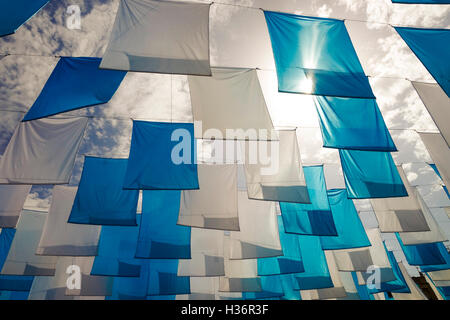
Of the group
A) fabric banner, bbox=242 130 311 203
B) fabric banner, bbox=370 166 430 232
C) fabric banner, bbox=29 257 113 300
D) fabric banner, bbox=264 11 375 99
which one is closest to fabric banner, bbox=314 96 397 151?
fabric banner, bbox=264 11 375 99

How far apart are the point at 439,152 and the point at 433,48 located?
10.6 feet

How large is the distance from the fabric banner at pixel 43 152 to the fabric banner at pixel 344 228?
24.8ft

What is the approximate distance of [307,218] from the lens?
7012 millimetres

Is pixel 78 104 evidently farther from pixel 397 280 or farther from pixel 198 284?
pixel 397 280

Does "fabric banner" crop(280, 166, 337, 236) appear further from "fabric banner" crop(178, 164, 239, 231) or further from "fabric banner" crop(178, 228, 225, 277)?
"fabric banner" crop(178, 228, 225, 277)

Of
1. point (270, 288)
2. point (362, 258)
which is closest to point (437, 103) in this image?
point (362, 258)

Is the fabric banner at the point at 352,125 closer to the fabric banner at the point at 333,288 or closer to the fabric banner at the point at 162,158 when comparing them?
the fabric banner at the point at 162,158

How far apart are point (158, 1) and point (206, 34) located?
1062 millimetres

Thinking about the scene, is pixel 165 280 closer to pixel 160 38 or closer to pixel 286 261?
pixel 286 261

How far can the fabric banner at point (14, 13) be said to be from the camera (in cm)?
314

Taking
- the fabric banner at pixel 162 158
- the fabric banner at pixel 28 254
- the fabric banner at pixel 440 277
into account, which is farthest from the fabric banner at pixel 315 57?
the fabric banner at pixel 440 277

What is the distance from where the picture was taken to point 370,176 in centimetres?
587

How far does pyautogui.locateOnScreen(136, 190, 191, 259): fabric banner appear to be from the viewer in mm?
6805
